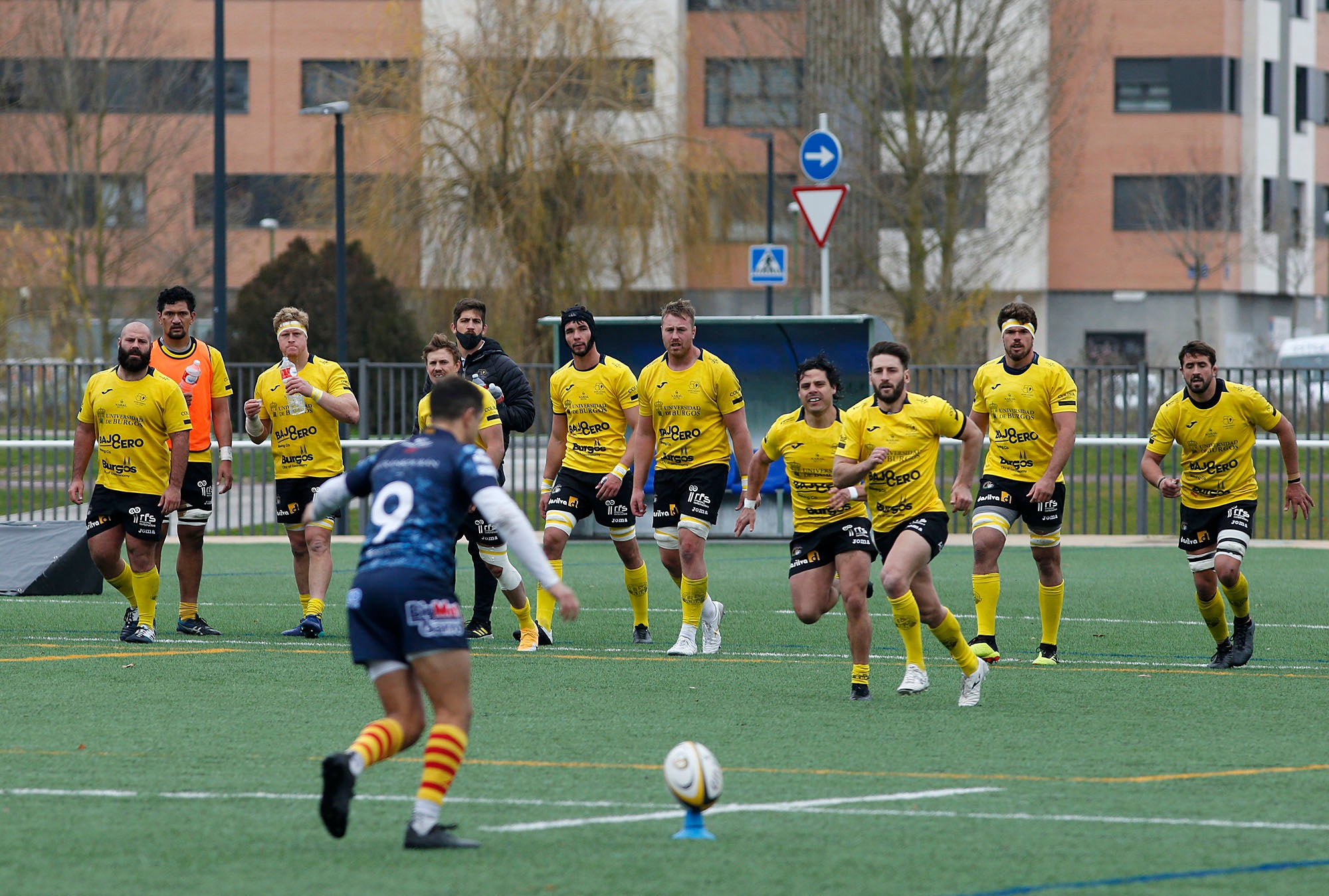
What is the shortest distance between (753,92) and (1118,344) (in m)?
13.6

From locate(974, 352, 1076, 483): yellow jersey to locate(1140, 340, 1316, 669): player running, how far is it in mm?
581

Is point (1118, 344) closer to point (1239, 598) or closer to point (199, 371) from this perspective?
point (1239, 598)

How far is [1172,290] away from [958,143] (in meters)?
12.9

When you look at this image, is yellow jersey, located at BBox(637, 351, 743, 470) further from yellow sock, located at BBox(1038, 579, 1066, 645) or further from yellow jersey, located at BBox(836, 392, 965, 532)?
yellow sock, located at BBox(1038, 579, 1066, 645)

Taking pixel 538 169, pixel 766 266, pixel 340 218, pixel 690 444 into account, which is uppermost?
pixel 538 169

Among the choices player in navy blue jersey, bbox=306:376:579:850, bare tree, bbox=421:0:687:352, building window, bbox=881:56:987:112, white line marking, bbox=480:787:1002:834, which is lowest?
white line marking, bbox=480:787:1002:834

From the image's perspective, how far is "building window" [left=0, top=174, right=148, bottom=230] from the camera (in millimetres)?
40219

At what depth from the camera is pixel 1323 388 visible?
2106cm

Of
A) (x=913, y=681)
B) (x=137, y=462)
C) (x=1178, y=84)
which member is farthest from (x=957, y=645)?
(x=1178, y=84)

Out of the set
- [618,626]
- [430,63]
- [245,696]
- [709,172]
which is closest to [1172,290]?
[709,172]

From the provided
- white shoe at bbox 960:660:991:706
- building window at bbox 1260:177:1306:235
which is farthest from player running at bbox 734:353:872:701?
building window at bbox 1260:177:1306:235

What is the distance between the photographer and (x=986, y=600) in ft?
36.8

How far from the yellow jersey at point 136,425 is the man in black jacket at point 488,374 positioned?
1842mm

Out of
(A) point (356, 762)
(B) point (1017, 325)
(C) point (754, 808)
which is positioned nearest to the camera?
(A) point (356, 762)
